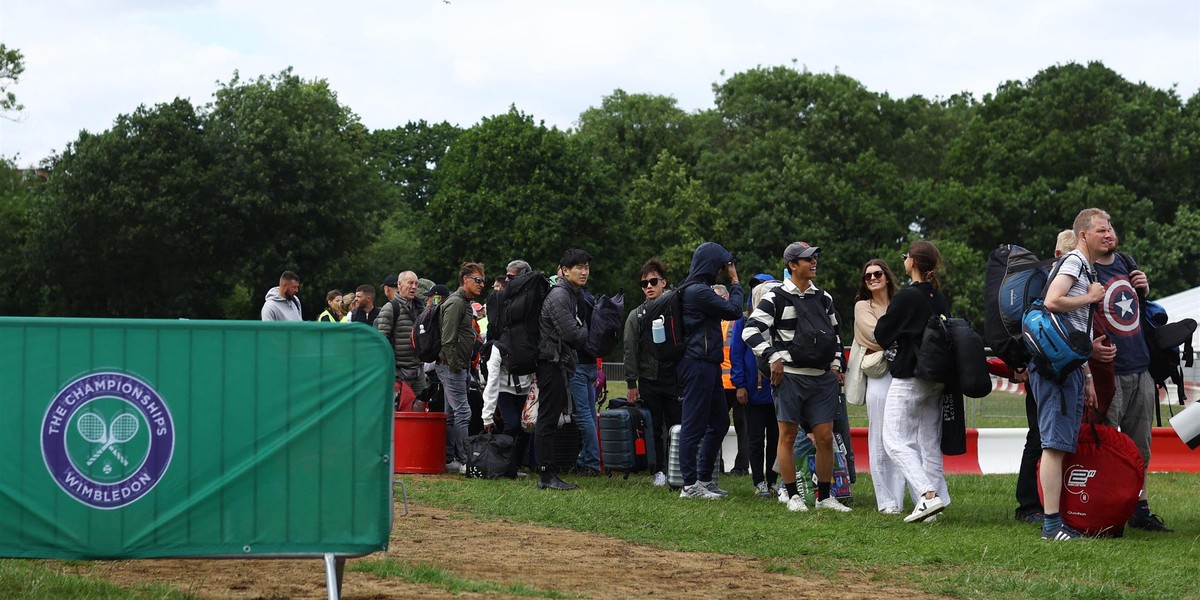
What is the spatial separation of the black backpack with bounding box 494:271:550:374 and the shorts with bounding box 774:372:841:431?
2.84 m

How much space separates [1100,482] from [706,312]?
362 centimetres

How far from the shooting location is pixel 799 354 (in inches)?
401

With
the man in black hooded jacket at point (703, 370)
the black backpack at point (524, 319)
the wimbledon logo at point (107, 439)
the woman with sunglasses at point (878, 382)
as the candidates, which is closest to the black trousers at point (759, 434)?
the man in black hooded jacket at point (703, 370)

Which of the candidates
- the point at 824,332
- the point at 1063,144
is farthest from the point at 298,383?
the point at 1063,144

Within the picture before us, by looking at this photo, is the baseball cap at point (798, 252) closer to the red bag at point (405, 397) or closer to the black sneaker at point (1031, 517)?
the black sneaker at point (1031, 517)

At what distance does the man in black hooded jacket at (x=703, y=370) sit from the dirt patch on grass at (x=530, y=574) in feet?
9.14

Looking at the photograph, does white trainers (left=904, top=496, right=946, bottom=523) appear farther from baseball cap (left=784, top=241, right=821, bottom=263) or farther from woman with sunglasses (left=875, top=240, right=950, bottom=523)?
baseball cap (left=784, top=241, right=821, bottom=263)

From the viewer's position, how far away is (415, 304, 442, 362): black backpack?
45.4ft

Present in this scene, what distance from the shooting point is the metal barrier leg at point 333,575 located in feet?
19.4

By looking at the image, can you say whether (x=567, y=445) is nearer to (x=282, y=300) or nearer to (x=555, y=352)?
(x=555, y=352)

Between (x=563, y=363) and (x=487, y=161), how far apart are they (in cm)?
4859

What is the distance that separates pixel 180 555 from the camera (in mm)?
6004

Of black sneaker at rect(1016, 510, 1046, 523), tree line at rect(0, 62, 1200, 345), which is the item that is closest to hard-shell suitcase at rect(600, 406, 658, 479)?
black sneaker at rect(1016, 510, 1046, 523)

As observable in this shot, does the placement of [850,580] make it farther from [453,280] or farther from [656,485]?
[453,280]
